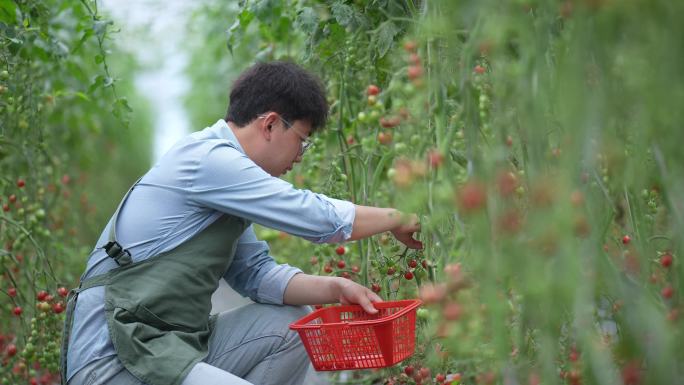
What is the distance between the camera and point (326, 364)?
2256 millimetres

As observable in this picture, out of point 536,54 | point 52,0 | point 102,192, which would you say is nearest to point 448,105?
point 536,54

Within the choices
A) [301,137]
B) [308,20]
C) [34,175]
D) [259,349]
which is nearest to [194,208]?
[301,137]

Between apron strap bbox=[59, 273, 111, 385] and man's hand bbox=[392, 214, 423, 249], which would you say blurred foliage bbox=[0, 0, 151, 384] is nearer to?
apron strap bbox=[59, 273, 111, 385]

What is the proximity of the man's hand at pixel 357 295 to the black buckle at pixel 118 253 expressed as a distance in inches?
22.7

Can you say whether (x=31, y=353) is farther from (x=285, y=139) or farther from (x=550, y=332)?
(x=550, y=332)

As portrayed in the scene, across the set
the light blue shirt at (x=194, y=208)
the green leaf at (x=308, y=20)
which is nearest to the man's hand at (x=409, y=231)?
the light blue shirt at (x=194, y=208)

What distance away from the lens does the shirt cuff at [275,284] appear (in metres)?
2.59

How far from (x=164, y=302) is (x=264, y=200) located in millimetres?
371

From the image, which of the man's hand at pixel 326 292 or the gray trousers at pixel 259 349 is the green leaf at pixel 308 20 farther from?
the gray trousers at pixel 259 349

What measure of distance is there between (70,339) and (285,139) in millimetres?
765

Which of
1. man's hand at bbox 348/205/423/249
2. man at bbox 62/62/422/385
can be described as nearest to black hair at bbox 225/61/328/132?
man at bbox 62/62/422/385

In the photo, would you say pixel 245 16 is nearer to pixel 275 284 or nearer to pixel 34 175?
pixel 275 284

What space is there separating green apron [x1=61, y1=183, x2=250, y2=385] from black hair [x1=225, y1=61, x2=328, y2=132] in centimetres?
31

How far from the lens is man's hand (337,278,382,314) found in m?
2.34
